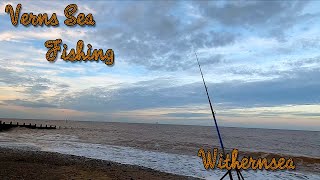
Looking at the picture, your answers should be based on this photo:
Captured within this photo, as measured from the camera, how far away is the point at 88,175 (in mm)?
14680

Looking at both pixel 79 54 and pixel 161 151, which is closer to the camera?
pixel 79 54

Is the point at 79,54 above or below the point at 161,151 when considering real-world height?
above

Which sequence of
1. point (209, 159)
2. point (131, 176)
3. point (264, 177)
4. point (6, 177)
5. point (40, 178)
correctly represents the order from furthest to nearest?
point (264, 177) < point (131, 176) < point (40, 178) < point (6, 177) < point (209, 159)

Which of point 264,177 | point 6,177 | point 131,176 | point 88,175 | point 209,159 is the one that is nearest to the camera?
point 209,159

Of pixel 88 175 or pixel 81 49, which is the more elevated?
pixel 81 49

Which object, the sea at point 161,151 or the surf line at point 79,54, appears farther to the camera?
the sea at point 161,151

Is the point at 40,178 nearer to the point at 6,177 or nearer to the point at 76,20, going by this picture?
the point at 6,177

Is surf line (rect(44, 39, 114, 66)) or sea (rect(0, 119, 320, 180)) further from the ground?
surf line (rect(44, 39, 114, 66))

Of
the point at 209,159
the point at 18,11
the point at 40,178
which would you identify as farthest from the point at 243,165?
the point at 18,11

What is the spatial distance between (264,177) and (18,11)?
18.3 m

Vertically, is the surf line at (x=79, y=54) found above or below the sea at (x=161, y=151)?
above

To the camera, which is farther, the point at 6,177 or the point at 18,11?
the point at 18,11

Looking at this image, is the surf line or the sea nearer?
the surf line

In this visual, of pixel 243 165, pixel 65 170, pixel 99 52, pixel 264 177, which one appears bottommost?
pixel 264 177
